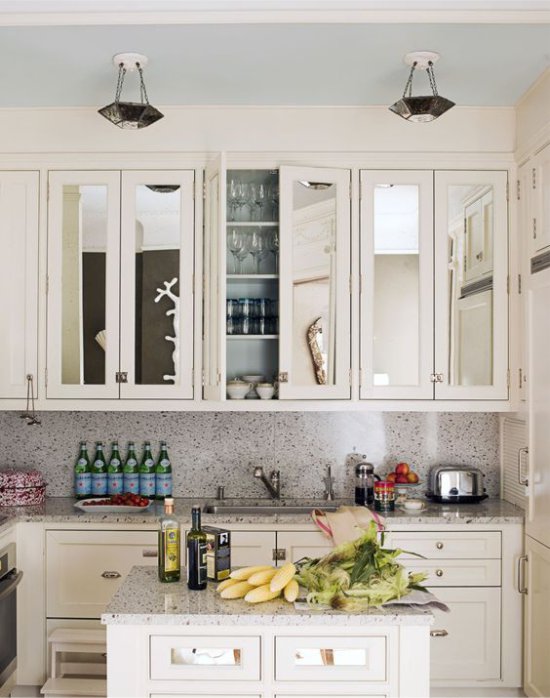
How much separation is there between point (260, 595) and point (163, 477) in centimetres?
195

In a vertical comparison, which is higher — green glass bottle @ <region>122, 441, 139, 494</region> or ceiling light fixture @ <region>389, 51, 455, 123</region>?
ceiling light fixture @ <region>389, 51, 455, 123</region>

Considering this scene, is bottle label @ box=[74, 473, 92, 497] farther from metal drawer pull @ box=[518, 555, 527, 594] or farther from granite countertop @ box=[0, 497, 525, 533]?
metal drawer pull @ box=[518, 555, 527, 594]

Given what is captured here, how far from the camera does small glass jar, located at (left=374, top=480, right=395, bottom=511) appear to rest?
152 inches

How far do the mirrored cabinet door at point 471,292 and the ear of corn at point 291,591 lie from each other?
176 centimetres

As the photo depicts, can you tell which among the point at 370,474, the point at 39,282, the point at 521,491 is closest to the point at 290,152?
the point at 39,282

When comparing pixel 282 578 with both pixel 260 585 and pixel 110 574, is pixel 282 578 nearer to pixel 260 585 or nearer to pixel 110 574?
pixel 260 585

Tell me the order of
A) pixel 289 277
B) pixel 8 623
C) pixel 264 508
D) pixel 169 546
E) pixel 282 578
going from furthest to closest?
1. pixel 264 508
2. pixel 289 277
3. pixel 8 623
4. pixel 169 546
5. pixel 282 578

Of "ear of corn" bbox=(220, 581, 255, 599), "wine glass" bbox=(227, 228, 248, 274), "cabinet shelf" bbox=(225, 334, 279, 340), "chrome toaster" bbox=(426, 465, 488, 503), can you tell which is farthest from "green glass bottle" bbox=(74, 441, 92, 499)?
"ear of corn" bbox=(220, 581, 255, 599)

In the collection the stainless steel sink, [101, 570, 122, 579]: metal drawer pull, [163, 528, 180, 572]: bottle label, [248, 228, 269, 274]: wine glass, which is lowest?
[101, 570, 122, 579]: metal drawer pull

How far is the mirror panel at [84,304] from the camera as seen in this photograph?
12.8ft

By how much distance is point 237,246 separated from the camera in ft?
12.9

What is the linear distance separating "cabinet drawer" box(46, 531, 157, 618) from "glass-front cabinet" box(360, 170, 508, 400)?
1.29 metres

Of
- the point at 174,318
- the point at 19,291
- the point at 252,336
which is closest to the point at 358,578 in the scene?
the point at 252,336

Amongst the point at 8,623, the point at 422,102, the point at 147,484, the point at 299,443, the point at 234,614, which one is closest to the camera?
the point at 234,614
